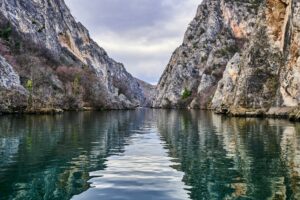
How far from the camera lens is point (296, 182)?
1581cm

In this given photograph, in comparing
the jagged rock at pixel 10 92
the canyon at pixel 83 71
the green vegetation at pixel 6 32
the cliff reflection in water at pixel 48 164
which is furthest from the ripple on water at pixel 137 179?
the green vegetation at pixel 6 32

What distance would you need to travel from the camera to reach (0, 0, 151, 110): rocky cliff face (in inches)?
3701

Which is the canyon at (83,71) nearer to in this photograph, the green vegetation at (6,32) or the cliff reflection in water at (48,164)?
the green vegetation at (6,32)

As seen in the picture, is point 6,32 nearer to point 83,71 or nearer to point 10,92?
point 83,71

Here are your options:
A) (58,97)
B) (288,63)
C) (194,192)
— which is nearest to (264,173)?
(194,192)

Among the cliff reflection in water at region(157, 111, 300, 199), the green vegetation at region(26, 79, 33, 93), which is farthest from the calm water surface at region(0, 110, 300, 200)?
the green vegetation at region(26, 79, 33, 93)

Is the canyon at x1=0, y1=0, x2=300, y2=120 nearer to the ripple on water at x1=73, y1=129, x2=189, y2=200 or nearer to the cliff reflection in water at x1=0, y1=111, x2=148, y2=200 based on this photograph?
the cliff reflection in water at x1=0, y1=111, x2=148, y2=200

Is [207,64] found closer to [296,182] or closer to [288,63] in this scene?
[288,63]

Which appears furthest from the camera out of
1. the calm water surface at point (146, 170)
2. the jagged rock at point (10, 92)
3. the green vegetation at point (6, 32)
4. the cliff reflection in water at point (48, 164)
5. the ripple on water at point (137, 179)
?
the green vegetation at point (6, 32)

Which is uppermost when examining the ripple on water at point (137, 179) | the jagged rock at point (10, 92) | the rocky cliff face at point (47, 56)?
the rocky cliff face at point (47, 56)

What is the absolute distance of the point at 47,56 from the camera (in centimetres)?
12512

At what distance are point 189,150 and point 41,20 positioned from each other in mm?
123353

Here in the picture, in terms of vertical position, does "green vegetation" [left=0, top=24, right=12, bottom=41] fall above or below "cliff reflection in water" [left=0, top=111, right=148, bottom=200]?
above

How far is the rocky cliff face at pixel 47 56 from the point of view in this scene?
9400 cm
